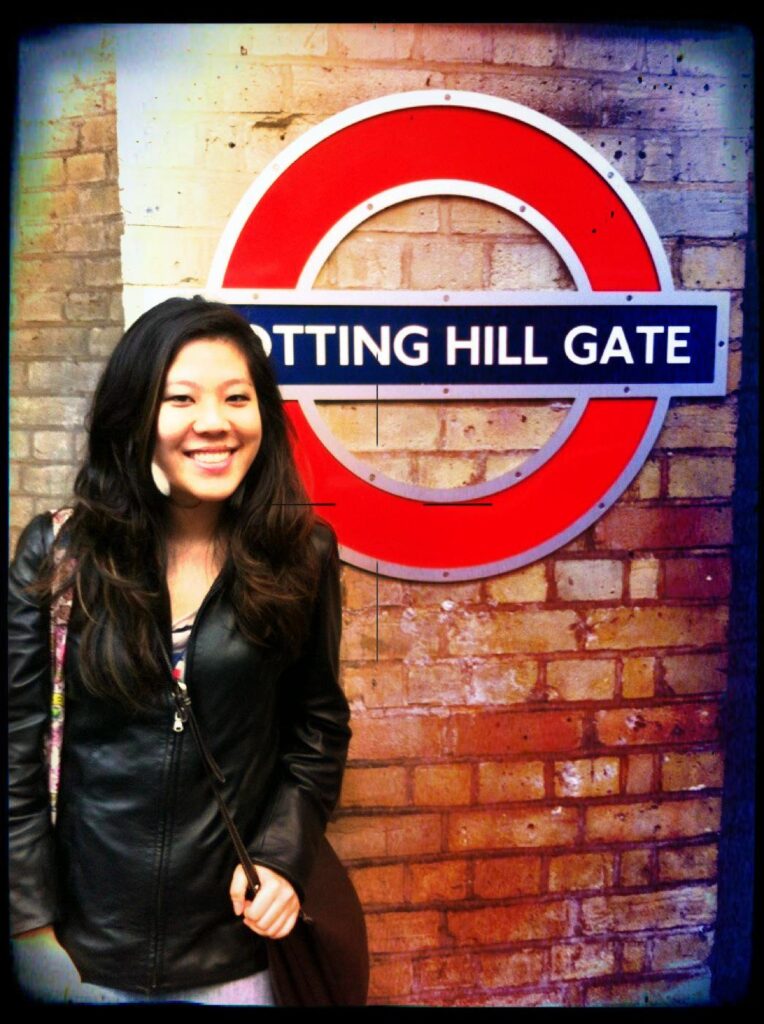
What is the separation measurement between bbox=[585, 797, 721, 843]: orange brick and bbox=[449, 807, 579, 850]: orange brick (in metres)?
0.05

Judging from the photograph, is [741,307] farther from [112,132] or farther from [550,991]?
[550,991]

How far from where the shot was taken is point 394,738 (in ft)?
5.71

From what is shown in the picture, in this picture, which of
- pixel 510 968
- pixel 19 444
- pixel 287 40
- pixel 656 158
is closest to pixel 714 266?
pixel 656 158

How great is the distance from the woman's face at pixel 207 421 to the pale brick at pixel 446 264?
41 centimetres

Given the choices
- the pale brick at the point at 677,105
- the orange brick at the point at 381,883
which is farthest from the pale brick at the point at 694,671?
the pale brick at the point at 677,105

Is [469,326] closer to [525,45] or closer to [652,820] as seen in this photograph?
[525,45]

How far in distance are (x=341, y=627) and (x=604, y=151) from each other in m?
0.98

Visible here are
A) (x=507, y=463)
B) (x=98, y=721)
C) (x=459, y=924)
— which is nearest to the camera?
(x=98, y=721)

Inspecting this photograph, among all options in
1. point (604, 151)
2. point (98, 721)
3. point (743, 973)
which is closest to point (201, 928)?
point (98, 721)

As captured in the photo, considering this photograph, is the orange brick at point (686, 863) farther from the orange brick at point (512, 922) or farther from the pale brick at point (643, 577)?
the pale brick at point (643, 577)

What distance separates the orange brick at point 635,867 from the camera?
1.80m

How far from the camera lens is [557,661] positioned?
174cm

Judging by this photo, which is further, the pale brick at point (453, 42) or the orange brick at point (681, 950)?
the orange brick at point (681, 950)

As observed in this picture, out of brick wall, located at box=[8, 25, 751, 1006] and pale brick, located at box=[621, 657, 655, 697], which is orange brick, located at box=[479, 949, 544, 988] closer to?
brick wall, located at box=[8, 25, 751, 1006]
